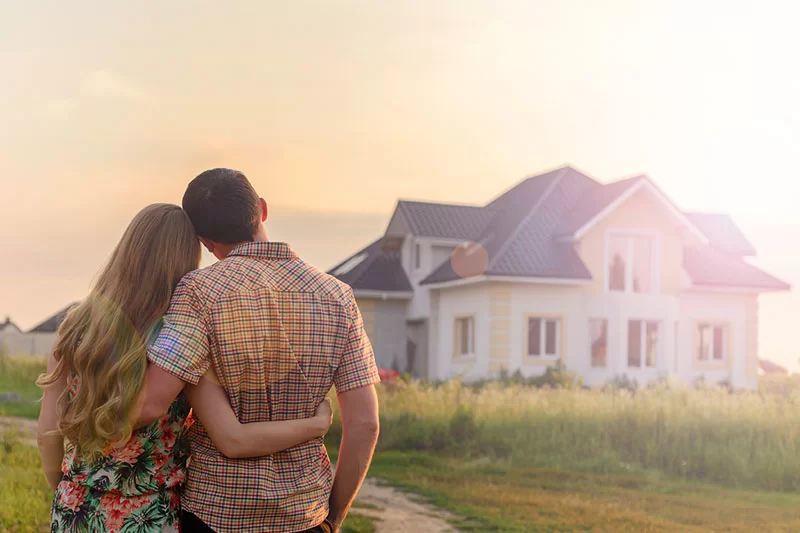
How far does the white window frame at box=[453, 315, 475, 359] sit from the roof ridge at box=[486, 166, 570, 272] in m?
2.02

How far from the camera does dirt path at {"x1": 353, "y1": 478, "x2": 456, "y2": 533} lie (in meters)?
7.93

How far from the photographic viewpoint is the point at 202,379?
9.75 ft

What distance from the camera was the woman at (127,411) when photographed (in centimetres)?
295

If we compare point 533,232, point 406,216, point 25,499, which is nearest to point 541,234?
point 533,232

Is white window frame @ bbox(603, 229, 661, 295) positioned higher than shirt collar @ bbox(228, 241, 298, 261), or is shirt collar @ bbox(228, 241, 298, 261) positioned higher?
white window frame @ bbox(603, 229, 661, 295)

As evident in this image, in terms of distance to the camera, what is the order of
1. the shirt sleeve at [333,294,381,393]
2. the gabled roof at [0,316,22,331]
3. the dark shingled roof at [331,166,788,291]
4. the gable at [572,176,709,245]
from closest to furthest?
the shirt sleeve at [333,294,381,393] < the dark shingled roof at [331,166,788,291] < the gable at [572,176,709,245] < the gabled roof at [0,316,22,331]

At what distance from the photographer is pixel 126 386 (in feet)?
9.57

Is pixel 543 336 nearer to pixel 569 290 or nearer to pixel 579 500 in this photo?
pixel 569 290

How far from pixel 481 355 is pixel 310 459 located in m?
21.0

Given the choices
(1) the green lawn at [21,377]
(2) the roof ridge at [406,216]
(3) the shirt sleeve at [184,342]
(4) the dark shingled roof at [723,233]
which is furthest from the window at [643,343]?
(3) the shirt sleeve at [184,342]

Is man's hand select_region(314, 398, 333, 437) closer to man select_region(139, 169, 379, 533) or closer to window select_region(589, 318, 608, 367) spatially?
man select_region(139, 169, 379, 533)

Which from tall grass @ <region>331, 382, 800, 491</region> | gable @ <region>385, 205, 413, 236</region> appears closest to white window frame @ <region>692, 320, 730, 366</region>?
gable @ <region>385, 205, 413, 236</region>

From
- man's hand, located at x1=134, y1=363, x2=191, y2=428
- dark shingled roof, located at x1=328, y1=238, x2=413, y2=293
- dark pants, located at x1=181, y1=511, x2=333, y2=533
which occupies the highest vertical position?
dark shingled roof, located at x1=328, y1=238, x2=413, y2=293

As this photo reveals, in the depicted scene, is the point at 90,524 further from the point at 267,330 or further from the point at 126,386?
the point at 267,330
